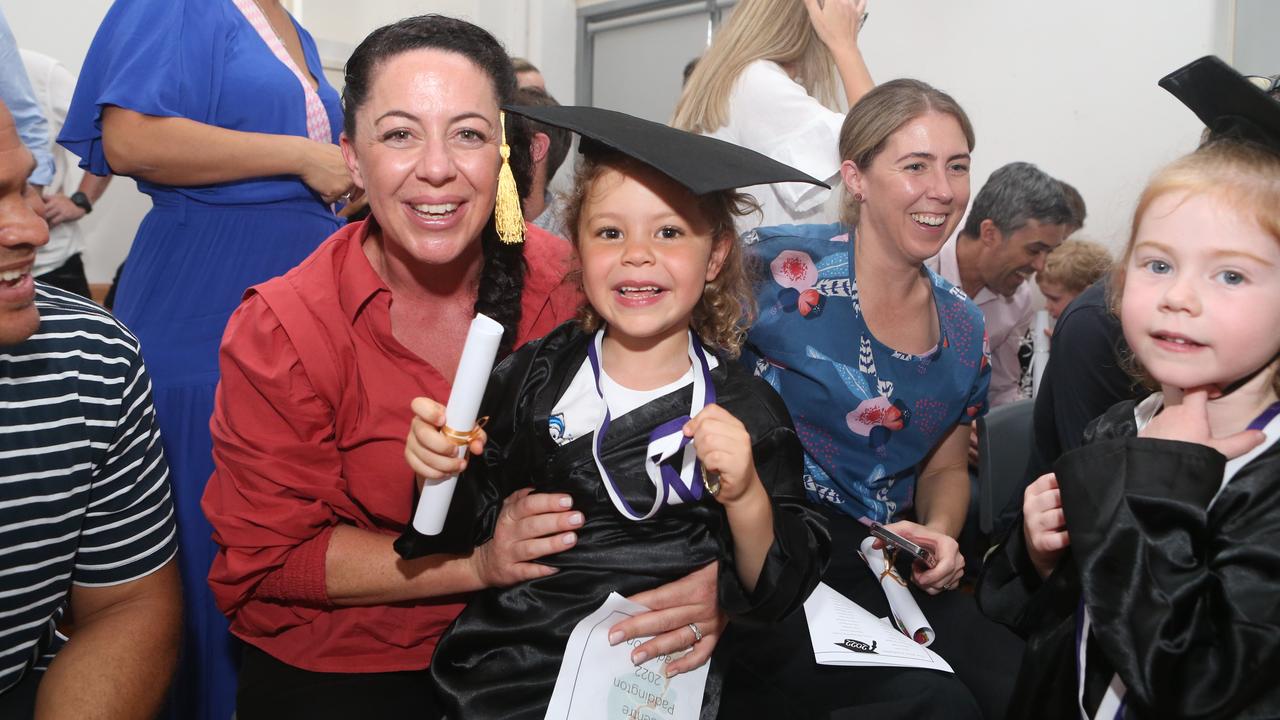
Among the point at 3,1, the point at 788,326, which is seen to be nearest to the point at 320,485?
the point at 788,326

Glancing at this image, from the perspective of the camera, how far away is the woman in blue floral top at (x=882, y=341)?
2373mm

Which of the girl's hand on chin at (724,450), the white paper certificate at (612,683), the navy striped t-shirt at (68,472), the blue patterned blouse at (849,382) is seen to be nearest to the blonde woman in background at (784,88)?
the blue patterned blouse at (849,382)

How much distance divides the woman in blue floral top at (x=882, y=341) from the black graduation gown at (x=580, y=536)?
502mm

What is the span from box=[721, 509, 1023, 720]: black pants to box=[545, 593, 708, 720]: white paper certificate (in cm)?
16

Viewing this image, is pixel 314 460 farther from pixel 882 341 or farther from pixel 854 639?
pixel 882 341

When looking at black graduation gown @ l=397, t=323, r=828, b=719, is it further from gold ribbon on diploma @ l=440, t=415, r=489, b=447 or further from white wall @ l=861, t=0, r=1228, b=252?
white wall @ l=861, t=0, r=1228, b=252

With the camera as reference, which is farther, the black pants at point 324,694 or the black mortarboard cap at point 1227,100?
the black pants at point 324,694

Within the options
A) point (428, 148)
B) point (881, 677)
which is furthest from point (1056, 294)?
point (428, 148)

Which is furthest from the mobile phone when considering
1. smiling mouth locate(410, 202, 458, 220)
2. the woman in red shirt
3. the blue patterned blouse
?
smiling mouth locate(410, 202, 458, 220)

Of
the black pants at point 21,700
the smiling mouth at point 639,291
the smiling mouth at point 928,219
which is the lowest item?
the black pants at point 21,700

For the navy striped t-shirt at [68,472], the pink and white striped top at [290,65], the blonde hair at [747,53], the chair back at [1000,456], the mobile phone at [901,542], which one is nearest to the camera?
the navy striped t-shirt at [68,472]

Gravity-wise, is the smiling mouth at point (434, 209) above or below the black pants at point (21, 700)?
above

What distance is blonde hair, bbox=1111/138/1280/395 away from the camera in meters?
1.33

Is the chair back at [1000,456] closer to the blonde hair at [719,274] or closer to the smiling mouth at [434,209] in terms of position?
the blonde hair at [719,274]
